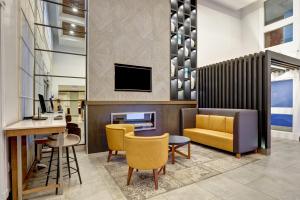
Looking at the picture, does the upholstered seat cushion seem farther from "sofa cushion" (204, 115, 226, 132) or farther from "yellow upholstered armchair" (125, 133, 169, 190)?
"yellow upholstered armchair" (125, 133, 169, 190)

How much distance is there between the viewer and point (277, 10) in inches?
243

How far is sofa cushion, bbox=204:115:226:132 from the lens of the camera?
4.48m

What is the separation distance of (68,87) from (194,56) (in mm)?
6186

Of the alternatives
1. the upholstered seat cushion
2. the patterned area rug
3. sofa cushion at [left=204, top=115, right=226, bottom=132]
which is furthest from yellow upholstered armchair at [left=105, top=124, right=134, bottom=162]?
sofa cushion at [left=204, top=115, right=226, bottom=132]

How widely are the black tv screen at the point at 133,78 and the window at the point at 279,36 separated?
4.86 meters

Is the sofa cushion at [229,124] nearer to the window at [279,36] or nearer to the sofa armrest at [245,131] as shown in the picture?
the sofa armrest at [245,131]

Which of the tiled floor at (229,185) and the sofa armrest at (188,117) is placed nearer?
the tiled floor at (229,185)

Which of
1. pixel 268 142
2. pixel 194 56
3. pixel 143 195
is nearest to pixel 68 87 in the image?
pixel 194 56

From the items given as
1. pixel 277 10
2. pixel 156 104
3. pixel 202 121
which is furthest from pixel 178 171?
pixel 277 10

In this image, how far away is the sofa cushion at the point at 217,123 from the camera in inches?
176

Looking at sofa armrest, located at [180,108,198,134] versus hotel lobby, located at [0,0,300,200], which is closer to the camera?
hotel lobby, located at [0,0,300,200]

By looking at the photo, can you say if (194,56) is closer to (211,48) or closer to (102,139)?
(211,48)

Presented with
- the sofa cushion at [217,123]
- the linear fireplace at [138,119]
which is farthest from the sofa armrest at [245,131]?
the linear fireplace at [138,119]

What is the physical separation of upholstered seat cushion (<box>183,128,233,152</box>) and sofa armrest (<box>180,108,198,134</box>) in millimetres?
269
